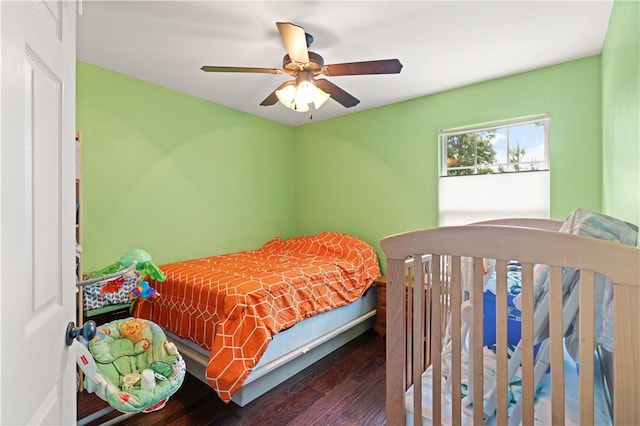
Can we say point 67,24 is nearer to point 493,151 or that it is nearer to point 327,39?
point 327,39

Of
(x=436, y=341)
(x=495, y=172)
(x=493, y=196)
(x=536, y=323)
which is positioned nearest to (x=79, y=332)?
(x=436, y=341)

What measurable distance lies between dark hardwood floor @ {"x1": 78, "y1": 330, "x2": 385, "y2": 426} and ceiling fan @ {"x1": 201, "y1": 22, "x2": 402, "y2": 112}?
6.79ft

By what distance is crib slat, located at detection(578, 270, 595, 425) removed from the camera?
2.49ft

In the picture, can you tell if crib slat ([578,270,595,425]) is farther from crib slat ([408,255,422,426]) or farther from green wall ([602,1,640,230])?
green wall ([602,1,640,230])

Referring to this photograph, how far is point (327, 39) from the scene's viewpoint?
7.07ft

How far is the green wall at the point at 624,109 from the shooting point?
1188mm

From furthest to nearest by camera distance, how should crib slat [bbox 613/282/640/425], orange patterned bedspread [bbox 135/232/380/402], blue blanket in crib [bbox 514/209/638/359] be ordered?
orange patterned bedspread [bbox 135/232/380/402]
blue blanket in crib [bbox 514/209/638/359]
crib slat [bbox 613/282/640/425]

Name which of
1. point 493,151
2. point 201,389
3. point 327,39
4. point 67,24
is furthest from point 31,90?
point 493,151

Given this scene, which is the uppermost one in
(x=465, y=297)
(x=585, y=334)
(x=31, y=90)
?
(x=31, y=90)

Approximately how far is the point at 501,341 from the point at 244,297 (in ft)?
5.11

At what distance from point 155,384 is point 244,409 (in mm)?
675

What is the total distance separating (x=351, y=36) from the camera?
2117 millimetres

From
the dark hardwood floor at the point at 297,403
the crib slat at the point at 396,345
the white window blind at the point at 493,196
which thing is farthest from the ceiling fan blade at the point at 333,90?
the dark hardwood floor at the point at 297,403

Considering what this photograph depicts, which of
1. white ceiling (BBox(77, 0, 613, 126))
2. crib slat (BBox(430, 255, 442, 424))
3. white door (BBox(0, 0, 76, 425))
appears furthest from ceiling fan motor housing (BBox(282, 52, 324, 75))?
crib slat (BBox(430, 255, 442, 424))
